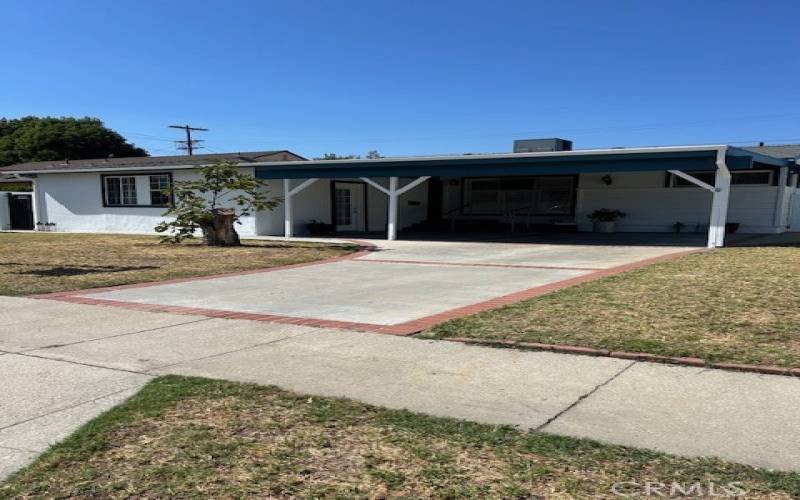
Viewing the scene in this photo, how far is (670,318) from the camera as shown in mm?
6477

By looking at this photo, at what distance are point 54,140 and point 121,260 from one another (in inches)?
1907

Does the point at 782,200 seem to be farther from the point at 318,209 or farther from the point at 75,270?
the point at 75,270

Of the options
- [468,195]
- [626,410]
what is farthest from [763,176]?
[626,410]

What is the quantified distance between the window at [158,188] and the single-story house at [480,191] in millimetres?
49

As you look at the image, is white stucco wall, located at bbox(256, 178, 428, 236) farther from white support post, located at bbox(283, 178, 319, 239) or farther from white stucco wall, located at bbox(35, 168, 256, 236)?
white stucco wall, located at bbox(35, 168, 256, 236)

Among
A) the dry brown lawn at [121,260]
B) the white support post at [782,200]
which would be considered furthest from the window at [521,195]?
the dry brown lawn at [121,260]

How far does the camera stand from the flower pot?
23250mm

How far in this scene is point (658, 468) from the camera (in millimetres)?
3113

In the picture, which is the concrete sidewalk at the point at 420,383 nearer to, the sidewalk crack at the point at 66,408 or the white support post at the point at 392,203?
the sidewalk crack at the point at 66,408

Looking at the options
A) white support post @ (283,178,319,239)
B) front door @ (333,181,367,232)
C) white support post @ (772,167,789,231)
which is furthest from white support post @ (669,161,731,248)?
front door @ (333,181,367,232)

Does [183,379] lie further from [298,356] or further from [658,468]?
[658,468]

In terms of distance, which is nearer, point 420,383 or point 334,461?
point 334,461

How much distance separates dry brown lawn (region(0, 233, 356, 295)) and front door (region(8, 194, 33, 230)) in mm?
11197

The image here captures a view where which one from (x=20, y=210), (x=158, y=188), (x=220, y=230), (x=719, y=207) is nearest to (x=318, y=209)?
(x=158, y=188)
